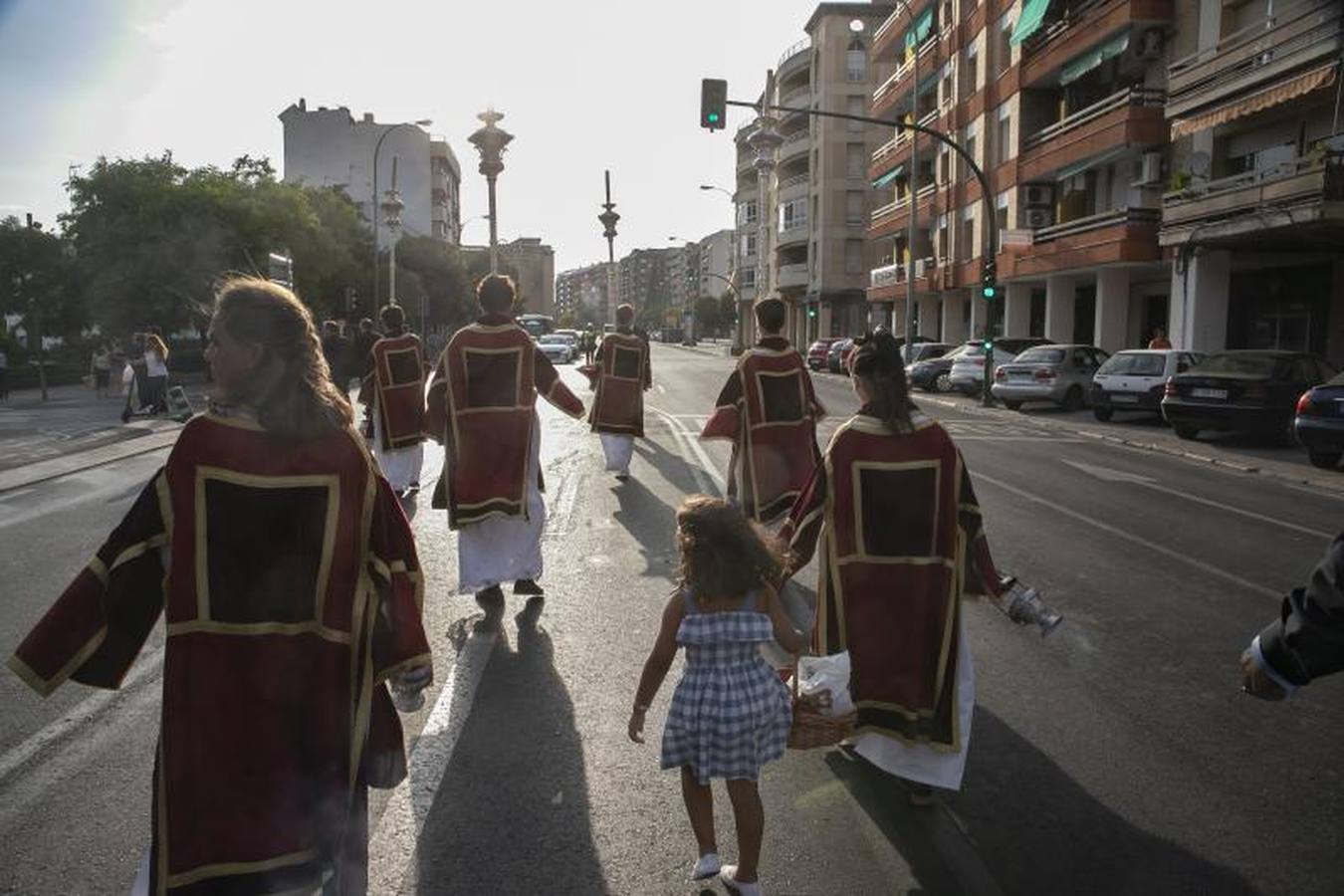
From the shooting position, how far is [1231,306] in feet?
91.3

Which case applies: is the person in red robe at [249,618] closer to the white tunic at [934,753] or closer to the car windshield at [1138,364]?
the white tunic at [934,753]

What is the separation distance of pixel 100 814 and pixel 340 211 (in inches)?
2017

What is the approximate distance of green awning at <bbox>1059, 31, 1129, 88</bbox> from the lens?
2811 centimetres

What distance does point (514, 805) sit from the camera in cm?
396

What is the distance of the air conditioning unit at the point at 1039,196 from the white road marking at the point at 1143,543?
78.0 feet

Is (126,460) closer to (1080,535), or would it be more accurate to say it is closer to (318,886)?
(1080,535)

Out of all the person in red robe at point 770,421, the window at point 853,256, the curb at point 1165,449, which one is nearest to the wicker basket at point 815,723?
the person in red robe at point 770,421

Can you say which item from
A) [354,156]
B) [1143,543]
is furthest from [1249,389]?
[354,156]

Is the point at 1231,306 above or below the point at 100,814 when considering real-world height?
above

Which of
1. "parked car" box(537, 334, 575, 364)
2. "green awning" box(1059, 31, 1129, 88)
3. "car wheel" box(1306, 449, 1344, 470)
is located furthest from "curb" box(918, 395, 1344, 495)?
"parked car" box(537, 334, 575, 364)

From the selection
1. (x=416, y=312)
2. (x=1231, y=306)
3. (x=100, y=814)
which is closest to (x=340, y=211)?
(x=416, y=312)

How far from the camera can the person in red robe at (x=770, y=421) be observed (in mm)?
7367

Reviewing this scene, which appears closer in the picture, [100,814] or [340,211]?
[100,814]

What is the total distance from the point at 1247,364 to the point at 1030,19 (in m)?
17.7
